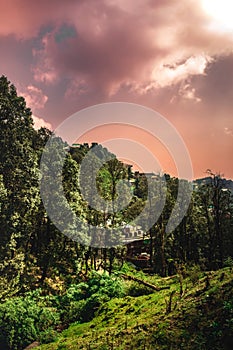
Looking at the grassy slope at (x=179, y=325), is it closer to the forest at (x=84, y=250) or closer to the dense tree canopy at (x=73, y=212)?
the forest at (x=84, y=250)

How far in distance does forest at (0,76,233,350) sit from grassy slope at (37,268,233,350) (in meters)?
0.05

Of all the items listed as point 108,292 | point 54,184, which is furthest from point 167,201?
point 108,292

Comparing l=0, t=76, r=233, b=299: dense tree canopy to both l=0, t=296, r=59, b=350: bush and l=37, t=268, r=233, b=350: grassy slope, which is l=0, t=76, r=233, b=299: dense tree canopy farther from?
l=37, t=268, r=233, b=350: grassy slope

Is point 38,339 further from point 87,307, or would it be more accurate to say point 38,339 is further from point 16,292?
point 16,292

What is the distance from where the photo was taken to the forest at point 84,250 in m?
11.9

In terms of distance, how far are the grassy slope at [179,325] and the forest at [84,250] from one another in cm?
5

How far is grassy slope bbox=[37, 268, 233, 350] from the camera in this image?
9.50m

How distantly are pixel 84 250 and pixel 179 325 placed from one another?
61.0 ft

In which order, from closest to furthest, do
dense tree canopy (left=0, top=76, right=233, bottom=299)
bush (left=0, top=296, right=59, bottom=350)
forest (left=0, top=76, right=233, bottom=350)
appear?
forest (left=0, top=76, right=233, bottom=350) → bush (left=0, top=296, right=59, bottom=350) → dense tree canopy (left=0, top=76, right=233, bottom=299)

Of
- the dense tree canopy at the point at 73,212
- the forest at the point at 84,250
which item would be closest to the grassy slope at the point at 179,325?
the forest at the point at 84,250

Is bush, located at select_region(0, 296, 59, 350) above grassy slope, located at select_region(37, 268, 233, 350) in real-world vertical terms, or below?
below

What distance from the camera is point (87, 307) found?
61.0 ft

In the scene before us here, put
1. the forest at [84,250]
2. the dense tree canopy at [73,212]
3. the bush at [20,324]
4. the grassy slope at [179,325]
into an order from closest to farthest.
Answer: the grassy slope at [179,325]
the forest at [84,250]
the bush at [20,324]
the dense tree canopy at [73,212]

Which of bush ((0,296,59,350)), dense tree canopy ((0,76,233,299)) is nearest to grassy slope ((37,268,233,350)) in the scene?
bush ((0,296,59,350))
